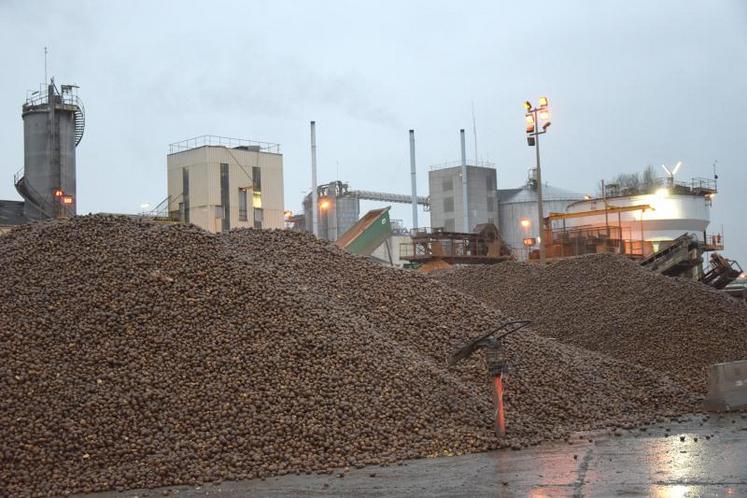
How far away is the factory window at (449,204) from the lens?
214 feet

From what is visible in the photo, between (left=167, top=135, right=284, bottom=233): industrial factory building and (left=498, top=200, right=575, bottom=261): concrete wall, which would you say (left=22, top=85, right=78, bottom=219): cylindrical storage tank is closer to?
(left=167, top=135, right=284, bottom=233): industrial factory building

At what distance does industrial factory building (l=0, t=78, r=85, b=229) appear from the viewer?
42.3 meters

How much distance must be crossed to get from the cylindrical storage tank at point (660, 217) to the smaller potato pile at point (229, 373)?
30.4 meters

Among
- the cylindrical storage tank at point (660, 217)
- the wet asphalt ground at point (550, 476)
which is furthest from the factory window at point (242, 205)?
the wet asphalt ground at point (550, 476)

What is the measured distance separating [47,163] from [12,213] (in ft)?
9.51

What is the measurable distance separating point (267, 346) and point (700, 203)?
40823 mm

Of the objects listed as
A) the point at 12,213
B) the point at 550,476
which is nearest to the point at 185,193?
the point at 12,213

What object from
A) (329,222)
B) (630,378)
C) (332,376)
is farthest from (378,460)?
(329,222)

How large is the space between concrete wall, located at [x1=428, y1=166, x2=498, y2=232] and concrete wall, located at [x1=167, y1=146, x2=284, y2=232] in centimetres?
1627

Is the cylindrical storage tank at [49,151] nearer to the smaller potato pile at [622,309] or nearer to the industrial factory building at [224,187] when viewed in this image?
the industrial factory building at [224,187]

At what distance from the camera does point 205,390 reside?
1131 centimetres

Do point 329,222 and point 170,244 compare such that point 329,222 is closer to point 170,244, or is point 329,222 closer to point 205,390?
point 170,244

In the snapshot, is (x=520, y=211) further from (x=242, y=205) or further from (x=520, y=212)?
(x=242, y=205)

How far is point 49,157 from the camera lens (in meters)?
43.4
